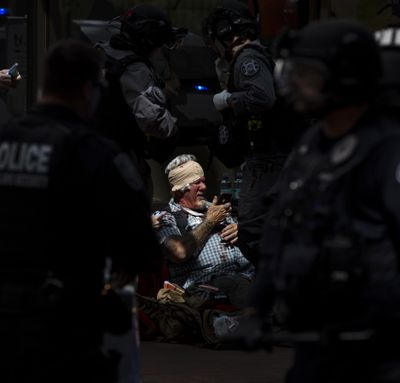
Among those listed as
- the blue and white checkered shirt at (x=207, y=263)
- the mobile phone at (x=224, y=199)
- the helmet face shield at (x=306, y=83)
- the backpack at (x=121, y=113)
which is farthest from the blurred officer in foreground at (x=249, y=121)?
the helmet face shield at (x=306, y=83)

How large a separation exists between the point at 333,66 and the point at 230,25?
438cm

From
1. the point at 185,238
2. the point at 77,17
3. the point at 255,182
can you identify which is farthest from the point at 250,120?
the point at 77,17

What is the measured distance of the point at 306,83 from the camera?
4.49 meters

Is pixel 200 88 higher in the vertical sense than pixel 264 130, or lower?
higher

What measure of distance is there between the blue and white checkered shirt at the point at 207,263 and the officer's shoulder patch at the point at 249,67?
60.7 inches

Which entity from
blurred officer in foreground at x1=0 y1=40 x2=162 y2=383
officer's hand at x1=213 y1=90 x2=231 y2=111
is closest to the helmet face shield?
blurred officer in foreground at x1=0 y1=40 x2=162 y2=383

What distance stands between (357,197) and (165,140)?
4.15 meters

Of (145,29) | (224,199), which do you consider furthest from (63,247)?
(224,199)

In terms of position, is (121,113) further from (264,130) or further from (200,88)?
(200,88)

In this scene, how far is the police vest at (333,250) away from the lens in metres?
4.29

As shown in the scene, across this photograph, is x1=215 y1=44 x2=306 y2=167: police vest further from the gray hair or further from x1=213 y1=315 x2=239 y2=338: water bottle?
the gray hair

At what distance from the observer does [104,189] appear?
4.83 meters

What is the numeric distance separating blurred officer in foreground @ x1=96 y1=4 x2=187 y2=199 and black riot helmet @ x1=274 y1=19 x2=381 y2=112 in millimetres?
3661

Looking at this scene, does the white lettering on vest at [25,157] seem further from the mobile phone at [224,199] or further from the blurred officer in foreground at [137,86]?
the mobile phone at [224,199]
